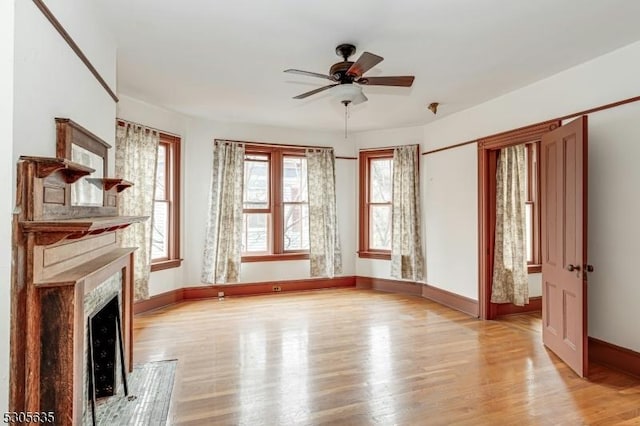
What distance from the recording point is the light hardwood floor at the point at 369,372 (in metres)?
2.41

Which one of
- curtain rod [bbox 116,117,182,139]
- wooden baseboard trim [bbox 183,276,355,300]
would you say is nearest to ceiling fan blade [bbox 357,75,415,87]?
curtain rod [bbox 116,117,182,139]

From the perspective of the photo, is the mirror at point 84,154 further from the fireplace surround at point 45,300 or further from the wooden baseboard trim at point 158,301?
the wooden baseboard trim at point 158,301

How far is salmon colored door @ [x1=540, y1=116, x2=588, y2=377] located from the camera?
9.50ft

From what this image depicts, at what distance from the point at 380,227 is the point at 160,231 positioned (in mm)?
3531

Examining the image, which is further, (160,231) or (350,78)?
(160,231)

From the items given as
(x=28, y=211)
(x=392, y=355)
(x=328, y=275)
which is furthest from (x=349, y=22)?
(x=328, y=275)

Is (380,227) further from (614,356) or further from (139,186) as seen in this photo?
(139,186)

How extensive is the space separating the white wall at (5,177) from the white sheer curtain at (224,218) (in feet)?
13.0

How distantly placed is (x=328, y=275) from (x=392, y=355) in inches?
104

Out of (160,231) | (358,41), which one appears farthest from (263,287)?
(358,41)

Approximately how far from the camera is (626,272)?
2971 mm

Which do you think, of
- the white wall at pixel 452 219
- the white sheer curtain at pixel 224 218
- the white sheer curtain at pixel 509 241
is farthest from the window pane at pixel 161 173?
the white sheer curtain at pixel 509 241

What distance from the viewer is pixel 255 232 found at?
5.82 meters

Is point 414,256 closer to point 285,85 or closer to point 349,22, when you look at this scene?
point 285,85
